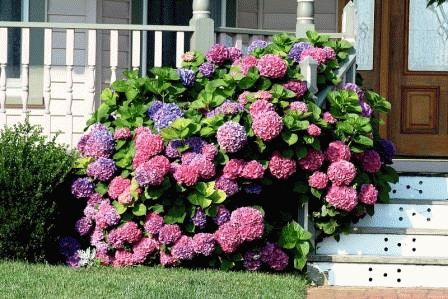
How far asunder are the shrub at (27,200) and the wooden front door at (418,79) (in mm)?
5201

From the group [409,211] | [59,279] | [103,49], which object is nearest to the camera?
[59,279]

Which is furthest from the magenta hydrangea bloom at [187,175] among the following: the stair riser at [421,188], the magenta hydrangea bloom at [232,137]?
the stair riser at [421,188]

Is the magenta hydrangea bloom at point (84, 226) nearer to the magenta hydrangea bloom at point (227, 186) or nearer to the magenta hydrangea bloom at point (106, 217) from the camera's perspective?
the magenta hydrangea bloom at point (106, 217)

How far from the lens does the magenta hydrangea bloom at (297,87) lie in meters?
8.48

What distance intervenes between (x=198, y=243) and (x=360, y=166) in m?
1.53

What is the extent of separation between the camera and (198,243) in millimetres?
8070

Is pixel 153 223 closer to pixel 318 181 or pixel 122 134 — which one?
pixel 122 134

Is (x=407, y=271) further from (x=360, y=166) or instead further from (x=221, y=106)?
(x=221, y=106)

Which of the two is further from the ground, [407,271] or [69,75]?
[69,75]

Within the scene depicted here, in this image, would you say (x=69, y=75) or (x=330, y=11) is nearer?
(x=69, y=75)

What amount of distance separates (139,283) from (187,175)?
104cm

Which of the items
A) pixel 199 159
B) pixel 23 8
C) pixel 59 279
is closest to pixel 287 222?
pixel 199 159

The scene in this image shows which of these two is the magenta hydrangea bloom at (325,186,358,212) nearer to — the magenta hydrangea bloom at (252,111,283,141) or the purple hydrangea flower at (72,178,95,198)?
the magenta hydrangea bloom at (252,111,283,141)

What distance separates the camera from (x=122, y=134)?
853 centimetres
